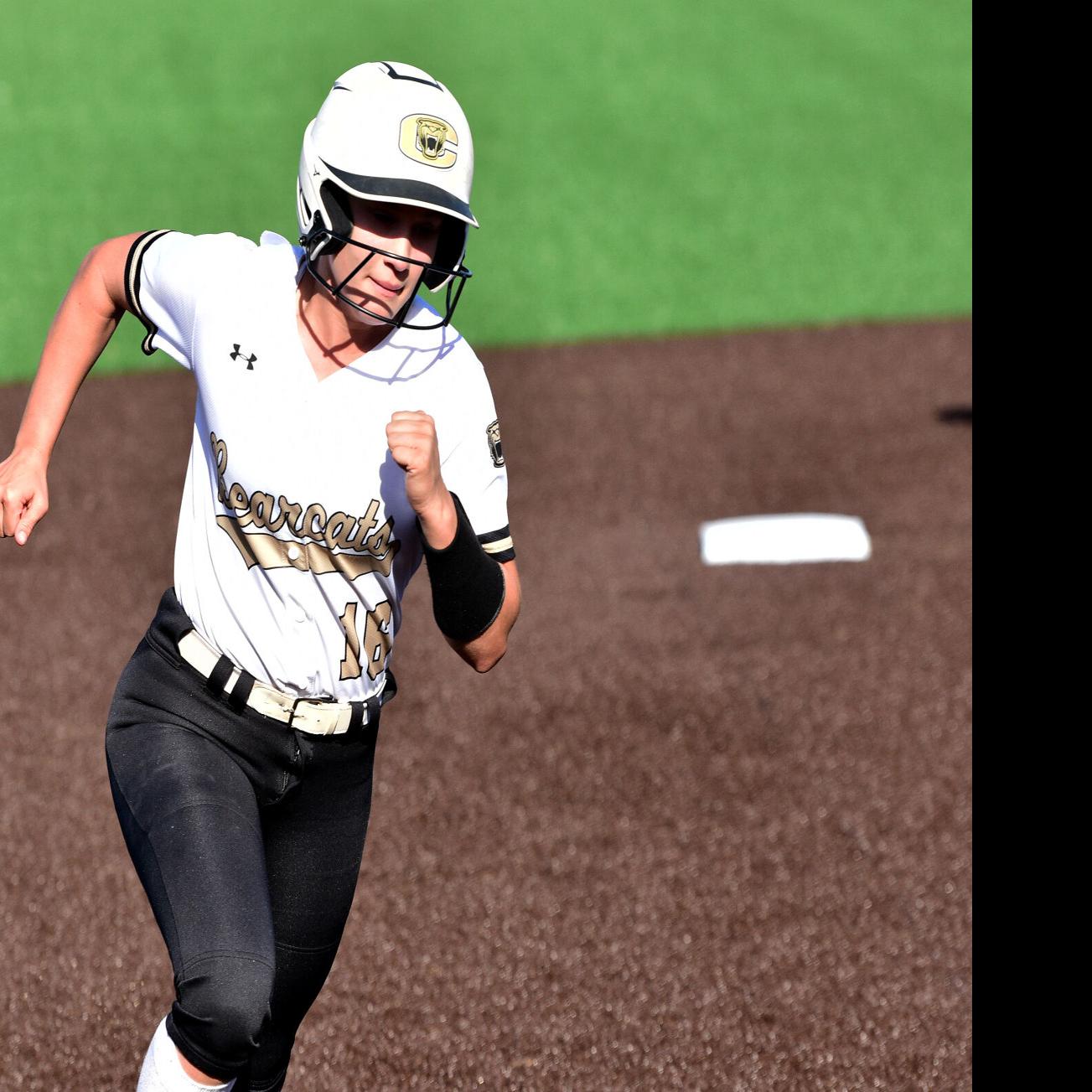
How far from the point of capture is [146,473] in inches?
385

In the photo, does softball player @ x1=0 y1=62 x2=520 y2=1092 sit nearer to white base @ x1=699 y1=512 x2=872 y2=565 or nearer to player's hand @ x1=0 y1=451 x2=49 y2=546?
player's hand @ x1=0 y1=451 x2=49 y2=546

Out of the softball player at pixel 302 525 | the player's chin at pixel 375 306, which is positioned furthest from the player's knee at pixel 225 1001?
the player's chin at pixel 375 306

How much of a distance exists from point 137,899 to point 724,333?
8.43 meters

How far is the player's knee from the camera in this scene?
2.98m

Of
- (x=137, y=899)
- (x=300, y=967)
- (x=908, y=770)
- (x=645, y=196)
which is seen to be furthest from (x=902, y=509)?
(x=645, y=196)

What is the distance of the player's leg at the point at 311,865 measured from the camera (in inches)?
139

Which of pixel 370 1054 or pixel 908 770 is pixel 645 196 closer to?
pixel 908 770

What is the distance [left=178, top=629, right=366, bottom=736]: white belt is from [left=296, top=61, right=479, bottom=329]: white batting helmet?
→ 82cm

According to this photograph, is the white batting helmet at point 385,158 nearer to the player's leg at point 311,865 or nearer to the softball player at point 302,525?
the softball player at point 302,525

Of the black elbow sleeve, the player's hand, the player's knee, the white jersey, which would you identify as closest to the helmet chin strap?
the white jersey

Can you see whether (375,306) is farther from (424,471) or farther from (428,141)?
(424,471)

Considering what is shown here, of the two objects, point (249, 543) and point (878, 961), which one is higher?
point (249, 543)

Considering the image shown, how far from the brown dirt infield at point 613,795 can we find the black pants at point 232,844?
1182 mm

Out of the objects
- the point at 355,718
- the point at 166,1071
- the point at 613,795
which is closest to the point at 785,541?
the point at 613,795
